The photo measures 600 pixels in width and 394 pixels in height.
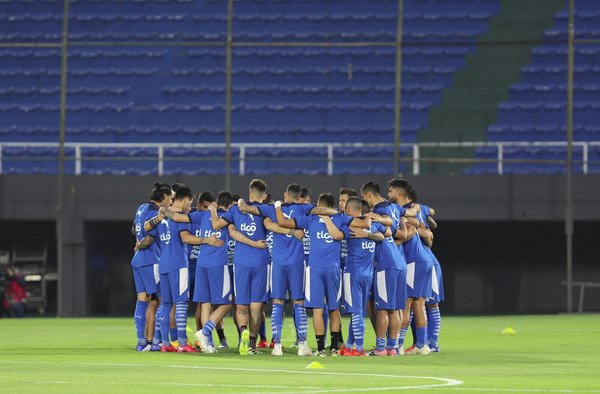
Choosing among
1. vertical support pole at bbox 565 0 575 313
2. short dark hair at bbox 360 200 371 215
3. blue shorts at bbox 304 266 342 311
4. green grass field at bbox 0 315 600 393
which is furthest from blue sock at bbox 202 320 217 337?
vertical support pole at bbox 565 0 575 313

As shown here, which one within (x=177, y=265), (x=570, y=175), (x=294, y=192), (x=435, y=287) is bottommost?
(x=435, y=287)

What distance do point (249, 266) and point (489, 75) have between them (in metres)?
13.4

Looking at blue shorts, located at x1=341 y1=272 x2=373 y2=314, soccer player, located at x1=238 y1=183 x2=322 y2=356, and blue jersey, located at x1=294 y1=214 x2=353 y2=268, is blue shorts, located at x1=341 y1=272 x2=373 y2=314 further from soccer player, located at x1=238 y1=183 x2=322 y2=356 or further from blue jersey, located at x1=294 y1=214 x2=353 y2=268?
soccer player, located at x1=238 y1=183 x2=322 y2=356

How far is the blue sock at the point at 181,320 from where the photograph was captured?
1467cm

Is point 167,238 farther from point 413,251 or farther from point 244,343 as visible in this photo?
point 413,251

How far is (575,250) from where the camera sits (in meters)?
26.1

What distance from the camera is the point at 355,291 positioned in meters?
14.1

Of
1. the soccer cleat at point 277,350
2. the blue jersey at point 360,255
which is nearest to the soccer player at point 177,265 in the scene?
the soccer cleat at point 277,350

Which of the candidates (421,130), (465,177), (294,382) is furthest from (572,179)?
(294,382)

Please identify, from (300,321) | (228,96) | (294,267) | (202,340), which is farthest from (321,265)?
(228,96)

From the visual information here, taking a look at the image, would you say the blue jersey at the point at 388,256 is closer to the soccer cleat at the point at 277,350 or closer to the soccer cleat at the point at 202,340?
the soccer cleat at the point at 277,350

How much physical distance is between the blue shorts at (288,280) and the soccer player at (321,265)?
0.14 metres

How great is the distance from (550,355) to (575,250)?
12.0 meters

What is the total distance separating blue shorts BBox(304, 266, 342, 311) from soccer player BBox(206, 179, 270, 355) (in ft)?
1.91
